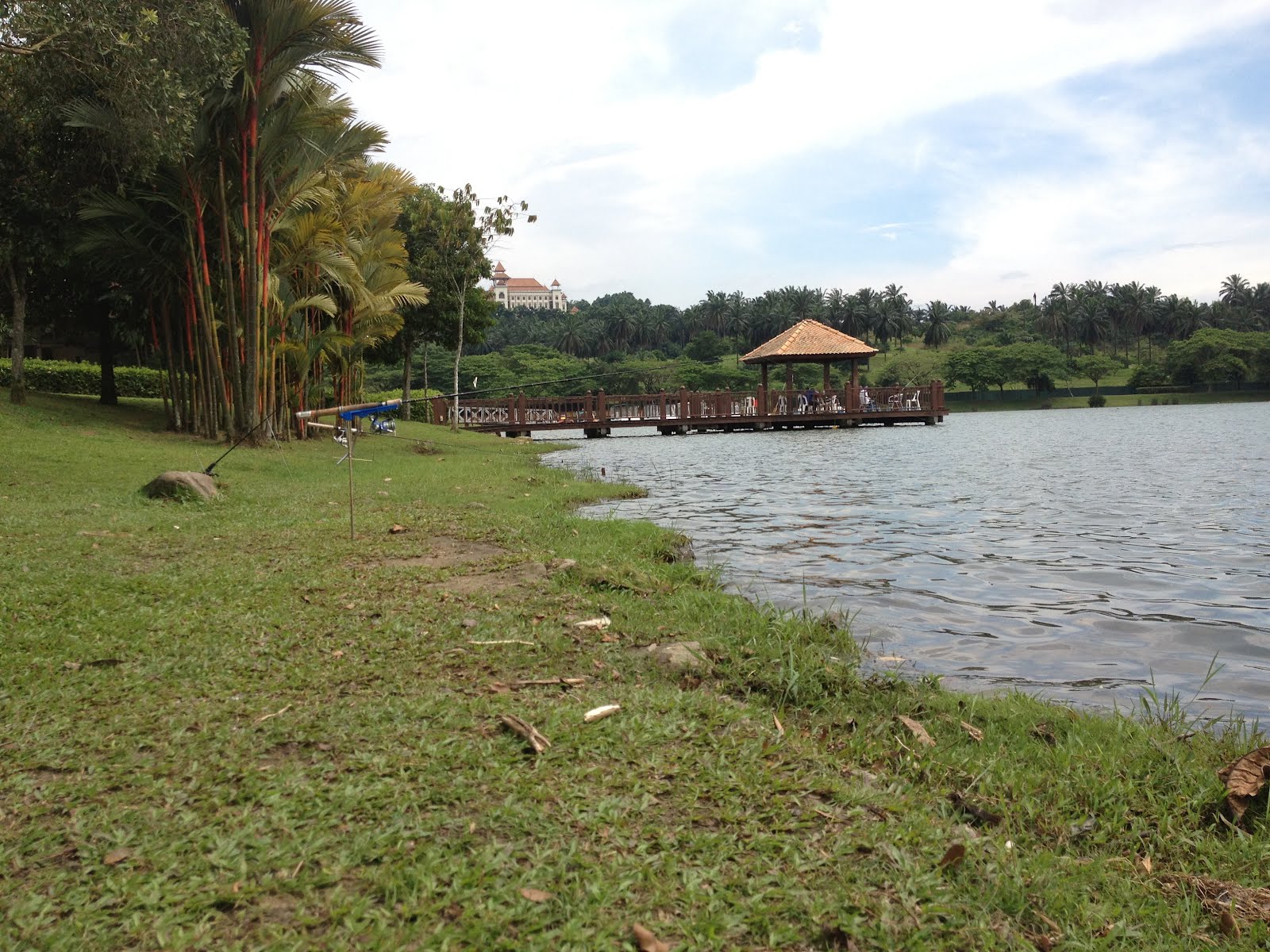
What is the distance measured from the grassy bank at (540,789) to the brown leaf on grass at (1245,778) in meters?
0.04

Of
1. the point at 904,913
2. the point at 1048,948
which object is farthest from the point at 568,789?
the point at 1048,948

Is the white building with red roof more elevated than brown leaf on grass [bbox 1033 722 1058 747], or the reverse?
the white building with red roof

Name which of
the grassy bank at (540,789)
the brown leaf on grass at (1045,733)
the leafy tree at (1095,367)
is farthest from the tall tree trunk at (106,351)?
the leafy tree at (1095,367)

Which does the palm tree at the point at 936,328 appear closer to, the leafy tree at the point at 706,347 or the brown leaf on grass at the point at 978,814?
the leafy tree at the point at 706,347

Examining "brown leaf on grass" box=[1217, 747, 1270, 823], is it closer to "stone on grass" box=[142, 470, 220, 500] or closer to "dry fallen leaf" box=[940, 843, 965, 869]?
"dry fallen leaf" box=[940, 843, 965, 869]

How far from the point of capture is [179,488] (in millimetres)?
9164

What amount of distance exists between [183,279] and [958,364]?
68.9 m

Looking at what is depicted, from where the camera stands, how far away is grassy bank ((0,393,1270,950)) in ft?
7.01

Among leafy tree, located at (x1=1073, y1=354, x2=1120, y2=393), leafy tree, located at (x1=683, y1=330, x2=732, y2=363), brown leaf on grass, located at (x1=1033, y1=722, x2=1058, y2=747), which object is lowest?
brown leaf on grass, located at (x1=1033, y1=722, x2=1058, y2=747)

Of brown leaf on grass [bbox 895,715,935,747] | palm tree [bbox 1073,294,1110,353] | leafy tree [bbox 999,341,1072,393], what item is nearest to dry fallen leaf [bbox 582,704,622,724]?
brown leaf on grass [bbox 895,715,935,747]

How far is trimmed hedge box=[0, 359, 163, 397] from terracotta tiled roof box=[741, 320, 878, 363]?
72.8ft

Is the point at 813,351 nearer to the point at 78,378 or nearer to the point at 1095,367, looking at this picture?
the point at 78,378

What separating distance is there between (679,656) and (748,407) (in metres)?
35.8

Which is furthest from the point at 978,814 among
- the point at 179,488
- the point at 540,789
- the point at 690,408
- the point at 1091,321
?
the point at 1091,321
